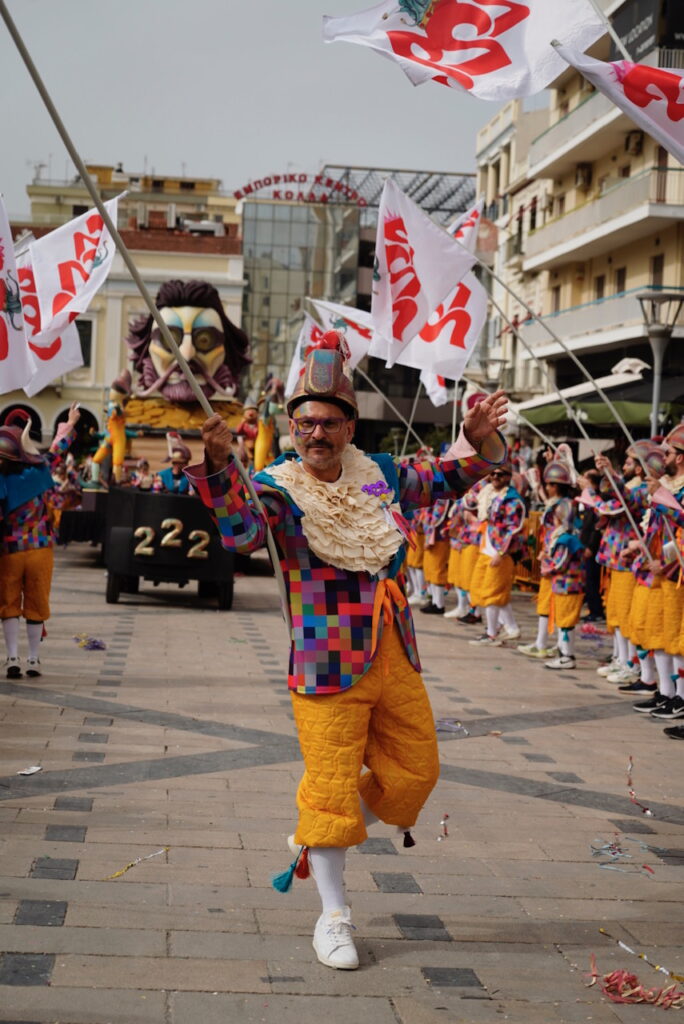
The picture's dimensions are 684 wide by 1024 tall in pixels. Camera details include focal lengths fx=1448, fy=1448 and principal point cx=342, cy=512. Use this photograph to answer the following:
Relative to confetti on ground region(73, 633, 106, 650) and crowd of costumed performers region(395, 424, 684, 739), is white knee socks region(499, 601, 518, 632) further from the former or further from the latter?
confetti on ground region(73, 633, 106, 650)

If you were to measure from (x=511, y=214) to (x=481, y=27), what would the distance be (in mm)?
41851

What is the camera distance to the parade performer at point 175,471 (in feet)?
54.3

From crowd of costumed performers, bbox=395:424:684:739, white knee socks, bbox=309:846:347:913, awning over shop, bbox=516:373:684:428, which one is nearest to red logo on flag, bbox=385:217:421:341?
crowd of costumed performers, bbox=395:424:684:739

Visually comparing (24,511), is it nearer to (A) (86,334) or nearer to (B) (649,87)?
(B) (649,87)

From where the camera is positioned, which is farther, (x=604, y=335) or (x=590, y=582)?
(x=604, y=335)

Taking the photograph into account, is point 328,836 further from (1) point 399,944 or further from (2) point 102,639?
(2) point 102,639

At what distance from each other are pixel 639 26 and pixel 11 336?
28.0 m

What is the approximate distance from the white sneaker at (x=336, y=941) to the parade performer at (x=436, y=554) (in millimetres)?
13025

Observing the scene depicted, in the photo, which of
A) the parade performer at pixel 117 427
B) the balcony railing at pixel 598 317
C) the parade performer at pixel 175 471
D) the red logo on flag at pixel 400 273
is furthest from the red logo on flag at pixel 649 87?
the balcony railing at pixel 598 317

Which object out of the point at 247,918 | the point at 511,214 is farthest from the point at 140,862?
the point at 511,214

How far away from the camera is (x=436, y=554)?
18.2 metres

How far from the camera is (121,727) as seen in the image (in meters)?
8.86

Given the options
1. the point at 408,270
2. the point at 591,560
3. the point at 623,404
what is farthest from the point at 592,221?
the point at 408,270

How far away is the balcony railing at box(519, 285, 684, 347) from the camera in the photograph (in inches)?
1318
